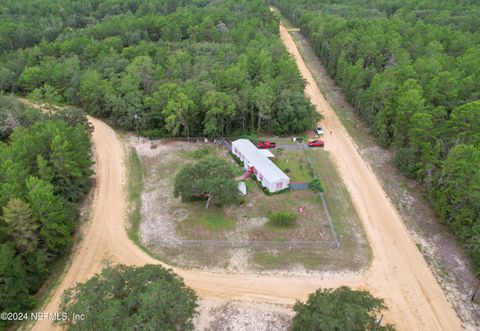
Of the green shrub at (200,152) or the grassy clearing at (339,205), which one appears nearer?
the grassy clearing at (339,205)

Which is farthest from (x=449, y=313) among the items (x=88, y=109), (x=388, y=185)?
(x=88, y=109)

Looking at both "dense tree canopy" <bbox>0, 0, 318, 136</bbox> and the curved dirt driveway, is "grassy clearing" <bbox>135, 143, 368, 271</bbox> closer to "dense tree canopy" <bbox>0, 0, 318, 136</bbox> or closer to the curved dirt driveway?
the curved dirt driveway

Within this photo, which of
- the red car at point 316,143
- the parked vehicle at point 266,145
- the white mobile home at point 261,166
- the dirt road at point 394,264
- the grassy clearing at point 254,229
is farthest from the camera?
the red car at point 316,143

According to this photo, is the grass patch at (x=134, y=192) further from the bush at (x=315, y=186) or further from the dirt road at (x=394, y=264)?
the dirt road at (x=394, y=264)

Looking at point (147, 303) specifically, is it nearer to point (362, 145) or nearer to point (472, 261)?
point (472, 261)

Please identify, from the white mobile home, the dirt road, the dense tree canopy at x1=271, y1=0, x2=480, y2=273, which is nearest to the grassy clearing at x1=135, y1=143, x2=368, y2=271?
the white mobile home

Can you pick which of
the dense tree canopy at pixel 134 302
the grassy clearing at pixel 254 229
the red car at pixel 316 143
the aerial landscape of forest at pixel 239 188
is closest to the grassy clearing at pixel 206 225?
the grassy clearing at pixel 254 229

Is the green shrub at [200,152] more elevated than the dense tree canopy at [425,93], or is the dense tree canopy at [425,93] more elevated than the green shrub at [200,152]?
the dense tree canopy at [425,93]
